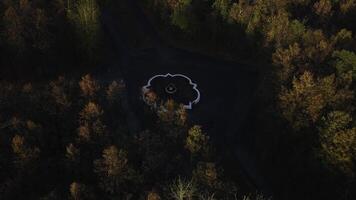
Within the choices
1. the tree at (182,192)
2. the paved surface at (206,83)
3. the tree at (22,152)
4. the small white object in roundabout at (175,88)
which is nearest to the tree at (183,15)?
the paved surface at (206,83)

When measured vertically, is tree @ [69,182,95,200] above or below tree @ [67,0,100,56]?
below

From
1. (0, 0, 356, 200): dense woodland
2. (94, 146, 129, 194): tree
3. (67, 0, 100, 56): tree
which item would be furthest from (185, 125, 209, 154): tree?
(67, 0, 100, 56): tree

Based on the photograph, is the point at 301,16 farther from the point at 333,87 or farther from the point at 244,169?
the point at 244,169

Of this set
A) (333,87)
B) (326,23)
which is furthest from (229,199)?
(326,23)

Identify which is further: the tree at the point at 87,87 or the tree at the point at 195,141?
the tree at the point at 87,87

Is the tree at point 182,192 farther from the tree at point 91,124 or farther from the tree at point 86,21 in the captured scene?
the tree at point 86,21

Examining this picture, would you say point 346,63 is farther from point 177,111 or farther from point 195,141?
point 195,141

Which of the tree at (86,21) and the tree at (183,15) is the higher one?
the tree at (183,15)

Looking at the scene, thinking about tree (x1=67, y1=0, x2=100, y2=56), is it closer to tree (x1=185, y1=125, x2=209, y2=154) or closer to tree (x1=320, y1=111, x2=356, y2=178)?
tree (x1=185, y1=125, x2=209, y2=154)

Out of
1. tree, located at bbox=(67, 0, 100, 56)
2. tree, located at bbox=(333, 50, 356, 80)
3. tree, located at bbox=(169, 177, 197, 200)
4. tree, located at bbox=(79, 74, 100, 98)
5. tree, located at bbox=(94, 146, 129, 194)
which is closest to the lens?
tree, located at bbox=(169, 177, 197, 200)
